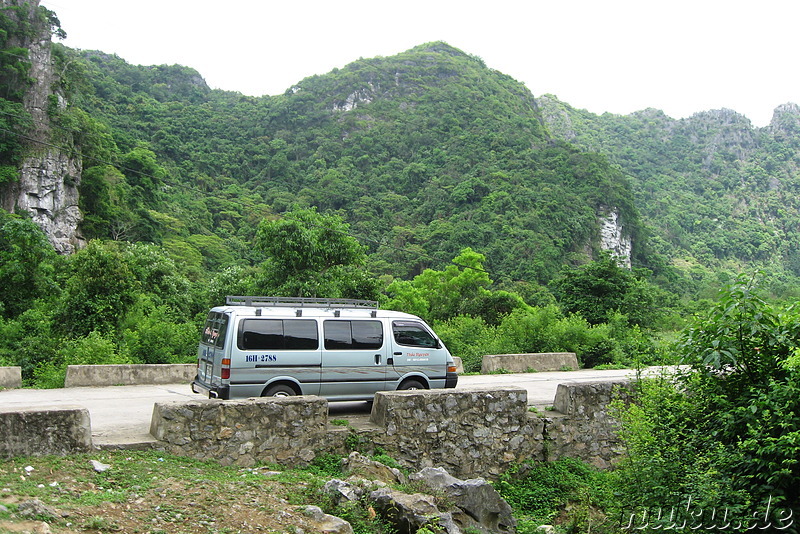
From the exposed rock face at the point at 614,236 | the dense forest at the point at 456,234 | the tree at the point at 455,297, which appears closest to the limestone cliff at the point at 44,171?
the dense forest at the point at 456,234

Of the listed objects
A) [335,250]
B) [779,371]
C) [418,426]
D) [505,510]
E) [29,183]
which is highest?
[29,183]

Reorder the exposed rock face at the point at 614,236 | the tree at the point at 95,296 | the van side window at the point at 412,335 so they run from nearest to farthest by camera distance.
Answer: the van side window at the point at 412,335 < the tree at the point at 95,296 < the exposed rock face at the point at 614,236

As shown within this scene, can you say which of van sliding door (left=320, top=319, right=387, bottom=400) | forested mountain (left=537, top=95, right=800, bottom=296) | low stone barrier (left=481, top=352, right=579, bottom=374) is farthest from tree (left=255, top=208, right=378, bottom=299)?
forested mountain (left=537, top=95, right=800, bottom=296)

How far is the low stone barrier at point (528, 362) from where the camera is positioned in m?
18.9

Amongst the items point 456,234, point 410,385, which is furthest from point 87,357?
point 456,234

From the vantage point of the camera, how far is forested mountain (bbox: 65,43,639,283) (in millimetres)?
66375

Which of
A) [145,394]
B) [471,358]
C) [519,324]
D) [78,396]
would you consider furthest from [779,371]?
[519,324]

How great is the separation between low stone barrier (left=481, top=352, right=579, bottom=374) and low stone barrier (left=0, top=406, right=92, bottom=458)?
46.1 ft

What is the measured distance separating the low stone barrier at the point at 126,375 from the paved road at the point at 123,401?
427 mm

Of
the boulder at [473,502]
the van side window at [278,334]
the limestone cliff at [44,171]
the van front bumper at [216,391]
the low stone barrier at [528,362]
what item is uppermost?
the limestone cliff at [44,171]

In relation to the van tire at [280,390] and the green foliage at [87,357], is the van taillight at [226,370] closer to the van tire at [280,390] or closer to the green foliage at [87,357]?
the van tire at [280,390]

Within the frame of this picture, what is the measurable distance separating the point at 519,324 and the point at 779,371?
17.2 m

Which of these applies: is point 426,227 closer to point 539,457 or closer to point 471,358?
point 471,358

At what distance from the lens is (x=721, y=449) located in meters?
5.97
